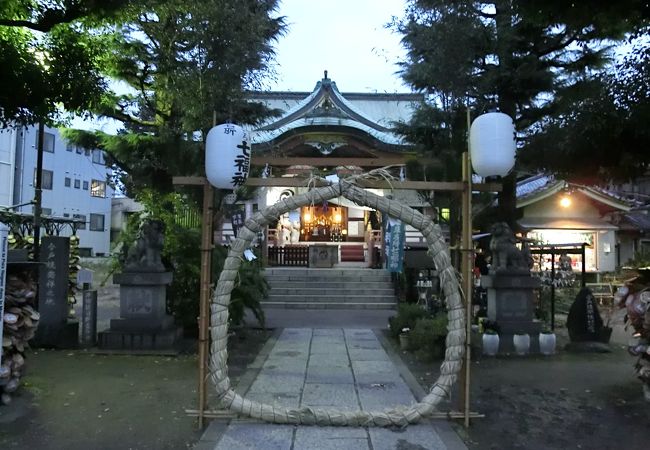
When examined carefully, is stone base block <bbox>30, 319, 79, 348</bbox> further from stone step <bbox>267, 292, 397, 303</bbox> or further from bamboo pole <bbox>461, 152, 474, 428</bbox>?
stone step <bbox>267, 292, 397, 303</bbox>

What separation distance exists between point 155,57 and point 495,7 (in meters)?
6.50

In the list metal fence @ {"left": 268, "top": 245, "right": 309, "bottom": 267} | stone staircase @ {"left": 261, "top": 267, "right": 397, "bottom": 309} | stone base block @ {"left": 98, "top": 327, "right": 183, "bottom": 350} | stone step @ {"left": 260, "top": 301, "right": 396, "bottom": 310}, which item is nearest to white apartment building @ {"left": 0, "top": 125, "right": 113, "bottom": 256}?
metal fence @ {"left": 268, "top": 245, "right": 309, "bottom": 267}

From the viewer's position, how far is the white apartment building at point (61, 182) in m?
28.5

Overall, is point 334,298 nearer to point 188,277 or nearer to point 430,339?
point 188,277

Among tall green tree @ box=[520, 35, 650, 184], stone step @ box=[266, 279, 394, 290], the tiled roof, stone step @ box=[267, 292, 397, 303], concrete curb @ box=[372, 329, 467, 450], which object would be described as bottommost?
concrete curb @ box=[372, 329, 467, 450]

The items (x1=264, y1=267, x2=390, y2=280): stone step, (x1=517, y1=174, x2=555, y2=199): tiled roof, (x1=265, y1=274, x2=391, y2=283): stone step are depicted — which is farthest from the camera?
(x1=517, y1=174, x2=555, y2=199): tiled roof

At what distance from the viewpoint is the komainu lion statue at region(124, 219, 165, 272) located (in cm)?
907

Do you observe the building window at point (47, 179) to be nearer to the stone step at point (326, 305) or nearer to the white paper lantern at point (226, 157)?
the stone step at point (326, 305)

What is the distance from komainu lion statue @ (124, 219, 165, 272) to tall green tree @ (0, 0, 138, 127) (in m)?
2.48

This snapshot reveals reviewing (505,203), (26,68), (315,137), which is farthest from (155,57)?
(315,137)

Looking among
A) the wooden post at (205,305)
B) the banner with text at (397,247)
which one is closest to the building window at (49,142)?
the banner with text at (397,247)

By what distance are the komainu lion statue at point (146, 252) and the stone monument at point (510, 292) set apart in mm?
6059

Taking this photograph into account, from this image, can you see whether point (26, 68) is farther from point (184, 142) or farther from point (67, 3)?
point (184, 142)

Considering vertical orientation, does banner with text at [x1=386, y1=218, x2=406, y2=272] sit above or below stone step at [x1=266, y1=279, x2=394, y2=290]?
above
